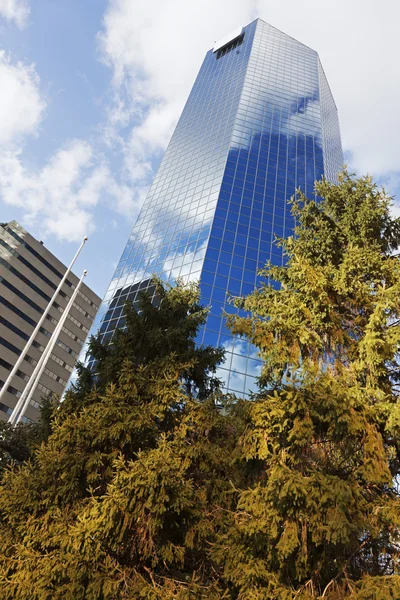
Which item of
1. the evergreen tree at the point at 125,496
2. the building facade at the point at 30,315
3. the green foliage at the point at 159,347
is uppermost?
the building facade at the point at 30,315

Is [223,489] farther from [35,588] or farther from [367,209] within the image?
[367,209]

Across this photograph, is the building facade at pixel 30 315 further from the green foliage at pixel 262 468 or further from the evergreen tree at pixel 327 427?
the evergreen tree at pixel 327 427

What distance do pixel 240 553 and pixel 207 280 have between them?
32295mm

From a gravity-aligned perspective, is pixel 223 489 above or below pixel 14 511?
above

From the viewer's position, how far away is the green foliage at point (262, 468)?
6.79 meters

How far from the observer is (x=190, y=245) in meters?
43.3

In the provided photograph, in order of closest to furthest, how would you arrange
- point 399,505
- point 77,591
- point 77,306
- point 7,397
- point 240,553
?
point 399,505, point 240,553, point 77,591, point 7,397, point 77,306

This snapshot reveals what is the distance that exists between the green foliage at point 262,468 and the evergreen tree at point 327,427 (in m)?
0.04

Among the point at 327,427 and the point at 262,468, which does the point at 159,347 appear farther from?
the point at 327,427

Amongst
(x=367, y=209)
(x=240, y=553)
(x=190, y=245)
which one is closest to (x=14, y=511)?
(x=240, y=553)

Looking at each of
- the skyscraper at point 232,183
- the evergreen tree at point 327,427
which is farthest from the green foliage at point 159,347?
the skyscraper at point 232,183

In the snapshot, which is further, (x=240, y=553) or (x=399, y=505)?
(x=240, y=553)

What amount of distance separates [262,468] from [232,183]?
147 ft

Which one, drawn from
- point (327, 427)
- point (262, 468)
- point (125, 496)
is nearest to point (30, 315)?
point (125, 496)
